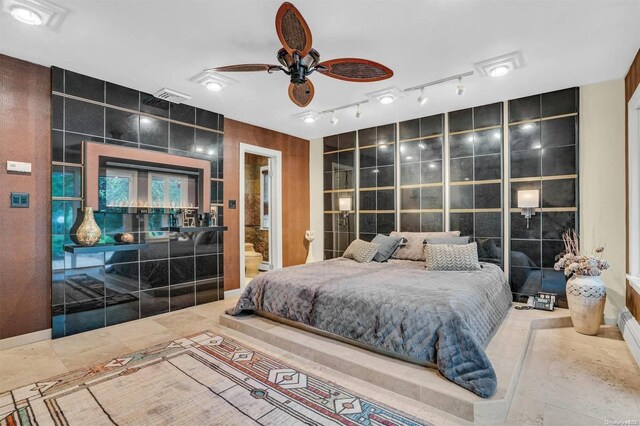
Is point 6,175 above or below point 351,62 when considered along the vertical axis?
below

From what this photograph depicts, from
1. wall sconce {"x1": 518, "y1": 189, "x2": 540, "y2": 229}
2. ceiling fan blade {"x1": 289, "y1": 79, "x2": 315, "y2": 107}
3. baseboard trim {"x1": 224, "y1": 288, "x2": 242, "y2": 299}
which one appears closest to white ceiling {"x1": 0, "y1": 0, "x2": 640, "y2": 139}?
ceiling fan blade {"x1": 289, "y1": 79, "x2": 315, "y2": 107}

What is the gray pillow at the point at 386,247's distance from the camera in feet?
14.1

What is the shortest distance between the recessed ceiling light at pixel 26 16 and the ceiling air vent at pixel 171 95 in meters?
1.27

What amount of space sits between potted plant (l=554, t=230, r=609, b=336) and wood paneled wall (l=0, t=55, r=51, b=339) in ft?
16.7

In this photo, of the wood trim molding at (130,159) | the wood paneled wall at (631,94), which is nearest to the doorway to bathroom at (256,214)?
the wood trim molding at (130,159)

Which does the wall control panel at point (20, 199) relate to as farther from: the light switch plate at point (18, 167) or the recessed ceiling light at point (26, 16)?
the recessed ceiling light at point (26, 16)

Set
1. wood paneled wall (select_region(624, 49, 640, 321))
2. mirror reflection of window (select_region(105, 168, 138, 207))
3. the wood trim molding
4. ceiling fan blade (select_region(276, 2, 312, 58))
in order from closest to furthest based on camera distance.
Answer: ceiling fan blade (select_region(276, 2, 312, 58)) < wood paneled wall (select_region(624, 49, 640, 321)) < the wood trim molding < mirror reflection of window (select_region(105, 168, 138, 207))

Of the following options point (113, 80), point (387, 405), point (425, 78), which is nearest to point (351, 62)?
point (425, 78)

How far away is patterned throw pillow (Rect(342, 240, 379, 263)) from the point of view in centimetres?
420

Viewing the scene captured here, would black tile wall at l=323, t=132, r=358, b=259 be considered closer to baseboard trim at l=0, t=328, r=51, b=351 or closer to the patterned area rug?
the patterned area rug

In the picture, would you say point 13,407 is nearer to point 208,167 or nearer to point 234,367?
point 234,367

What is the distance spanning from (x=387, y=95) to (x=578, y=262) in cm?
263

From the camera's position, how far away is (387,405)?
2.01m

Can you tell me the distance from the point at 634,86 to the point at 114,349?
529 cm
